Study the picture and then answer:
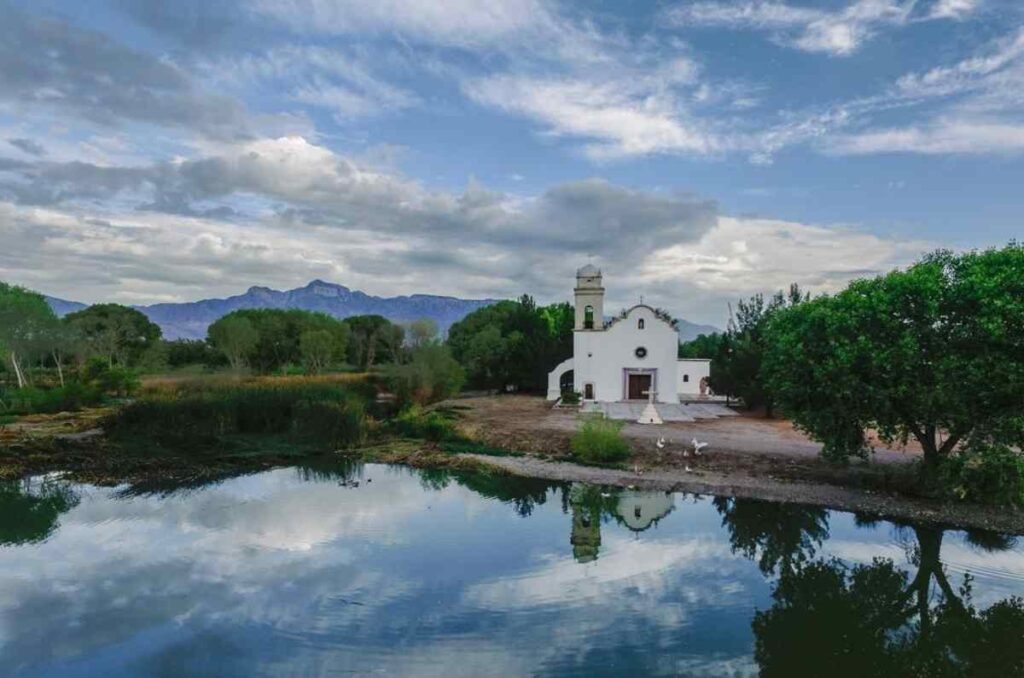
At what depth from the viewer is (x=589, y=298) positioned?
33938 mm

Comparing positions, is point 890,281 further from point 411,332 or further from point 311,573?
point 411,332

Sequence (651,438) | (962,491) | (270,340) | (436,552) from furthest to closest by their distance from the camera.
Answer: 1. (270,340)
2. (651,438)
3. (962,491)
4. (436,552)

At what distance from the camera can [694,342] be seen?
5400cm

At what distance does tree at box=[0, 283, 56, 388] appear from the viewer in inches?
1291

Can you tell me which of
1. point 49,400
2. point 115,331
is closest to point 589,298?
point 49,400

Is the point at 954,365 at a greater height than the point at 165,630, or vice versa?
the point at 954,365

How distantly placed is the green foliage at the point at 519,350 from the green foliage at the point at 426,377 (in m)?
5.99

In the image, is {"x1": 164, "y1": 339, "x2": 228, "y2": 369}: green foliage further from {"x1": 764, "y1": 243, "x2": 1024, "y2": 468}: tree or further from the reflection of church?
{"x1": 764, "y1": 243, "x2": 1024, "y2": 468}: tree

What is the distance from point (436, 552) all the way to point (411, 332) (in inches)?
1356

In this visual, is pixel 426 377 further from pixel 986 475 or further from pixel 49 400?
pixel 986 475

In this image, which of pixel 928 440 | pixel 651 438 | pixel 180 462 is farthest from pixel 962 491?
pixel 180 462

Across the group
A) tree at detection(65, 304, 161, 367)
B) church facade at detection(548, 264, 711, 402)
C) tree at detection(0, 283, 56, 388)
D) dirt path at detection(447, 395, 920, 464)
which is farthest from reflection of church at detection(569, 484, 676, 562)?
tree at detection(65, 304, 161, 367)

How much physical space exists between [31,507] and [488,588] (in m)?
11.7

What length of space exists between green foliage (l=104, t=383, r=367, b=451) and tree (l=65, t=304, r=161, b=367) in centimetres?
2074
